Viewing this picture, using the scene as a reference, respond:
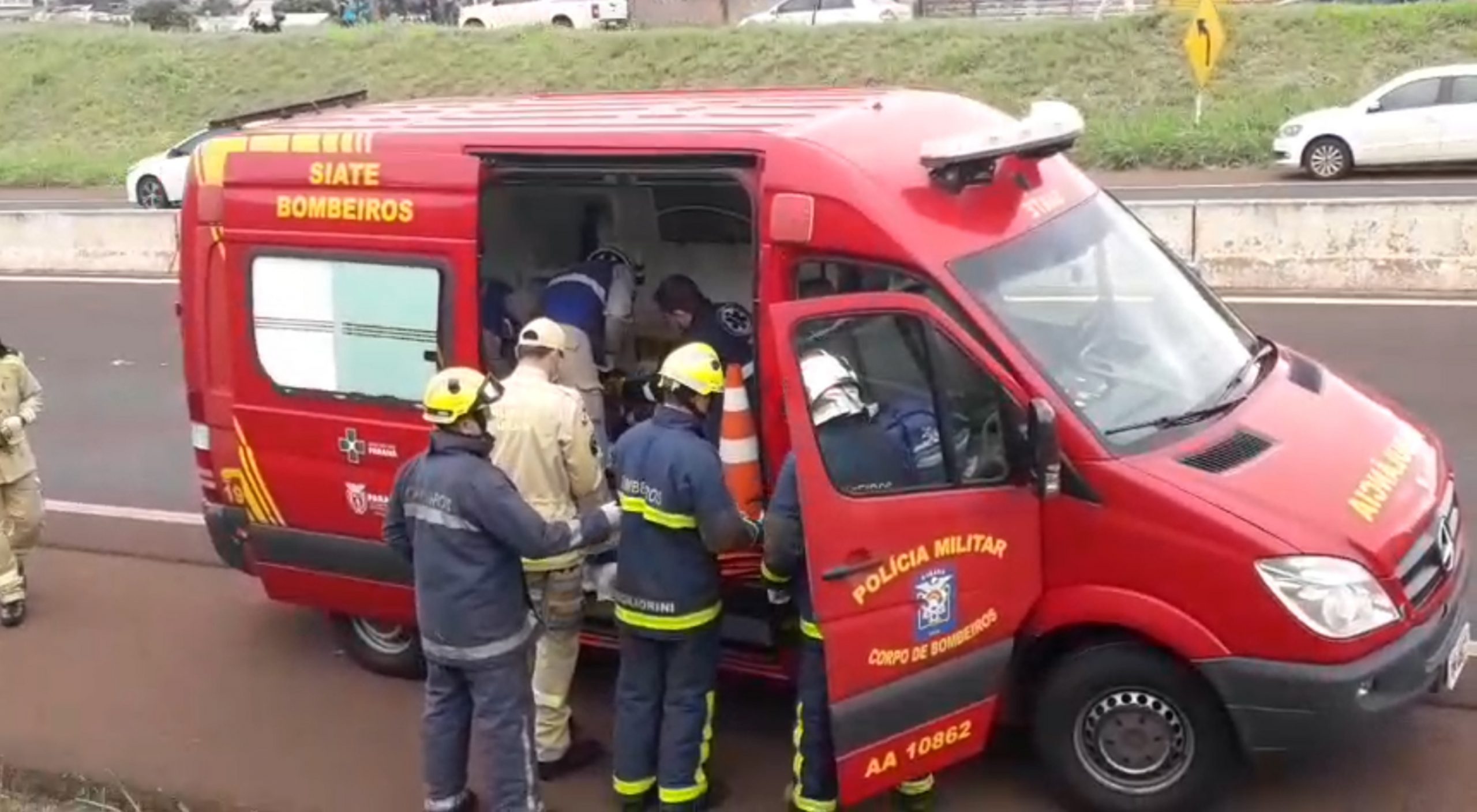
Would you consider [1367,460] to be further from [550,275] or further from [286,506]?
[286,506]

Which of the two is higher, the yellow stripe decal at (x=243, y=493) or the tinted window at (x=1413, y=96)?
the tinted window at (x=1413, y=96)

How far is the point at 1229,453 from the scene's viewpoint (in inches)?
216

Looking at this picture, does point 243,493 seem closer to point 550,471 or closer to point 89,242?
point 550,471

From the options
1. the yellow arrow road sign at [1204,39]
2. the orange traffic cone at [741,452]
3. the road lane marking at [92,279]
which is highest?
the yellow arrow road sign at [1204,39]

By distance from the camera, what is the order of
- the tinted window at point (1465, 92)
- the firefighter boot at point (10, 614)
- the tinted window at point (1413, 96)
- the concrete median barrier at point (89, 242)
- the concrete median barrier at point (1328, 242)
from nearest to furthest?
the firefighter boot at point (10, 614)
the concrete median barrier at point (1328, 242)
the concrete median barrier at point (89, 242)
the tinted window at point (1465, 92)
the tinted window at point (1413, 96)

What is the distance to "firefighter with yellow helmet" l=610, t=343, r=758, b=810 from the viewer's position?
558 centimetres

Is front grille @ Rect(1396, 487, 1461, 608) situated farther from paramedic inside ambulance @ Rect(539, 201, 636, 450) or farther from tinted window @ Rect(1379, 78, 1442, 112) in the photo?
tinted window @ Rect(1379, 78, 1442, 112)

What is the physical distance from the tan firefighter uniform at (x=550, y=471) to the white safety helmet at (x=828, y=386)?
1.13 m

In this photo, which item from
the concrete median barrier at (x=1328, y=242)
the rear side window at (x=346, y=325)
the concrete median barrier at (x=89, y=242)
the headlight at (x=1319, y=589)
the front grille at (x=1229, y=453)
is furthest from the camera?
the concrete median barrier at (x=89, y=242)

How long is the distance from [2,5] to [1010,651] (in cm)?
6463

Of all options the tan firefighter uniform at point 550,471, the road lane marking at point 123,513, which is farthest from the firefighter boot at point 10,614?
the tan firefighter uniform at point 550,471

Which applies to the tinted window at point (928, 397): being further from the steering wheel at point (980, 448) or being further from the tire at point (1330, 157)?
the tire at point (1330, 157)

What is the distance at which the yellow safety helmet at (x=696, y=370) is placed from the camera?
18.4 feet

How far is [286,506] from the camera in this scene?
7180 millimetres
